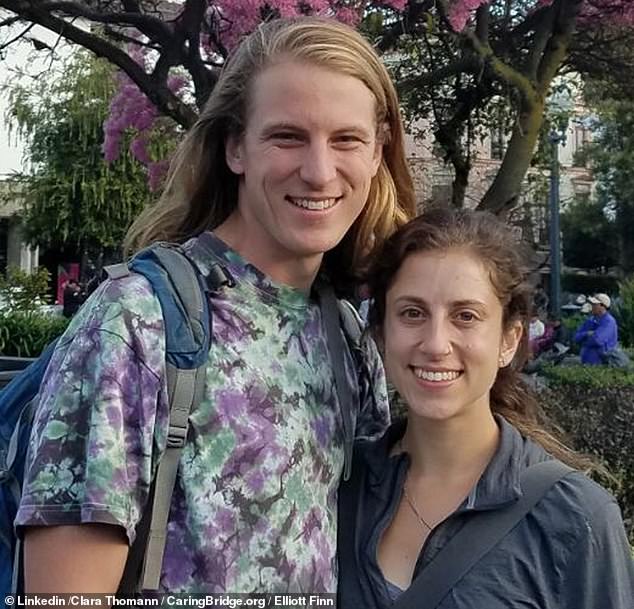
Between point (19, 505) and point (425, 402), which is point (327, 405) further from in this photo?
point (19, 505)

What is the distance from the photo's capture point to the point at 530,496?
172 cm

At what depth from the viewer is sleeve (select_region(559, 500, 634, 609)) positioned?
162 cm

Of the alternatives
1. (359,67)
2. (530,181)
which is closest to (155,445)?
(359,67)

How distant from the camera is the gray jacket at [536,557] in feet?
5.38

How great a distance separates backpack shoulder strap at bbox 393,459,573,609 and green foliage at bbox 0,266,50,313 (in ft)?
44.9

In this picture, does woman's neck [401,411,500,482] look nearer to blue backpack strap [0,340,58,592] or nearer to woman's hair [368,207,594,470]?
woman's hair [368,207,594,470]

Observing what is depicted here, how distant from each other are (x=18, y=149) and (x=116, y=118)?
89.5ft

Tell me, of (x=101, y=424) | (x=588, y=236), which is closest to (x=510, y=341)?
(x=101, y=424)

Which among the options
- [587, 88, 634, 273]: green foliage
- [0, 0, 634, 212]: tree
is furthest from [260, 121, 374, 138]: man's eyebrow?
[587, 88, 634, 273]: green foliage

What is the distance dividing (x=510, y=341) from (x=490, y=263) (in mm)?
195

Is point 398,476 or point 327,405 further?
point 398,476

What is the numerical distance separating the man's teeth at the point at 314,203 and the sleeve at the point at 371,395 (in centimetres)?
40

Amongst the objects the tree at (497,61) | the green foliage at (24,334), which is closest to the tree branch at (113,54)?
the tree at (497,61)

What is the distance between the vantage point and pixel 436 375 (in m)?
1.82
